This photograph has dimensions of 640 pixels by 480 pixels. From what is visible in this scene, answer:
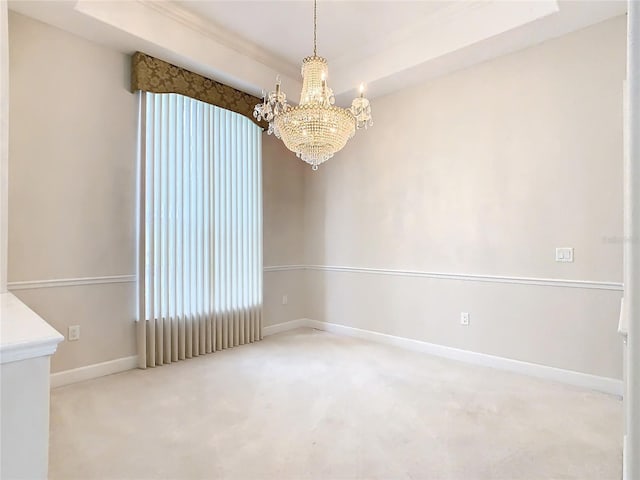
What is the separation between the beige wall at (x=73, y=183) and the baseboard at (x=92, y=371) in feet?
0.15

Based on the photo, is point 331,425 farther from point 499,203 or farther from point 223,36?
point 223,36

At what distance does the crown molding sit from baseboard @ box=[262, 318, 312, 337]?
9.88 feet

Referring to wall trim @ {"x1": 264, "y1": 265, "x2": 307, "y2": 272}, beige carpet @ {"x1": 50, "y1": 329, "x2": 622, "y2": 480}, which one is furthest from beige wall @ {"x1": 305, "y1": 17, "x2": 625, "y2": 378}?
wall trim @ {"x1": 264, "y1": 265, "x2": 307, "y2": 272}

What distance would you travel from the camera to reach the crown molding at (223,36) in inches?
123

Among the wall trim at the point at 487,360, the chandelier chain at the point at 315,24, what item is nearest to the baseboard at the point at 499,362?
the wall trim at the point at 487,360

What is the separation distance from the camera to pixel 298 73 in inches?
170

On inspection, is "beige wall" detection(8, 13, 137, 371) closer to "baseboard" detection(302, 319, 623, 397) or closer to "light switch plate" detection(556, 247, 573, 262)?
"baseboard" detection(302, 319, 623, 397)

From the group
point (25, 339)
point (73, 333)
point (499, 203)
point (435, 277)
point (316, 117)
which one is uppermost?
point (316, 117)

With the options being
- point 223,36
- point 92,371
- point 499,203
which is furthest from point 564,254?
point 92,371

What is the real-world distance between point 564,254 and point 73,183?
4.01 m

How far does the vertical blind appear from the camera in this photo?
3.35 meters

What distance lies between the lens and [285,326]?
4742mm

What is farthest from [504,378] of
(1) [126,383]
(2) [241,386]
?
(1) [126,383]

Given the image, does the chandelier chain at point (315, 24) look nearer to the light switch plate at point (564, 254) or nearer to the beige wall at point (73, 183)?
the beige wall at point (73, 183)
